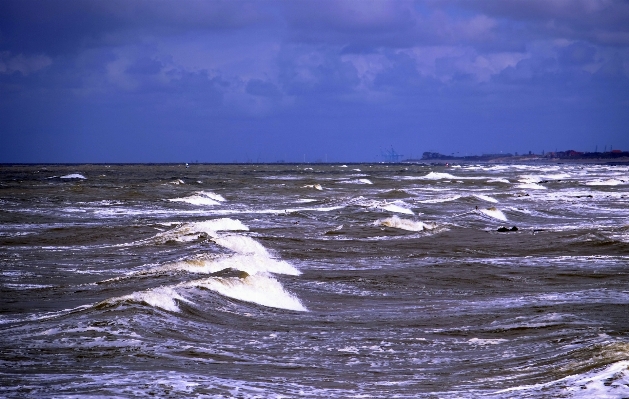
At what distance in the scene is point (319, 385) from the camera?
8.05 m

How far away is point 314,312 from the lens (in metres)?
12.4

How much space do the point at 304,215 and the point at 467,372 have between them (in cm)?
2432

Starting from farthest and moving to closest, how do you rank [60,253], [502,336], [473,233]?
[473,233]
[60,253]
[502,336]

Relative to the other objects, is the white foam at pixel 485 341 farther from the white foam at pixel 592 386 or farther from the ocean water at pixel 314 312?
the white foam at pixel 592 386

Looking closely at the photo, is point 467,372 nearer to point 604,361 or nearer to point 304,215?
point 604,361

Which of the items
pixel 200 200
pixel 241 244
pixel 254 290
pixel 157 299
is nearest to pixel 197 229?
pixel 241 244

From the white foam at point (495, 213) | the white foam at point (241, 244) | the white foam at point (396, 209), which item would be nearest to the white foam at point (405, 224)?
the white foam at point (495, 213)

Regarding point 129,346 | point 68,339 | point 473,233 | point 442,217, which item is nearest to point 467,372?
point 129,346

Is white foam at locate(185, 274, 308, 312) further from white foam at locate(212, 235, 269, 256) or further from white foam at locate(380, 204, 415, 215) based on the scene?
white foam at locate(380, 204, 415, 215)

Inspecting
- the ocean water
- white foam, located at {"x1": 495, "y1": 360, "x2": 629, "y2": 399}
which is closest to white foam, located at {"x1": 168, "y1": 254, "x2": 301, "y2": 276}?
the ocean water

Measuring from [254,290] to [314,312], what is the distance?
1736 mm

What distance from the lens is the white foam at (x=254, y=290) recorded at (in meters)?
13.2

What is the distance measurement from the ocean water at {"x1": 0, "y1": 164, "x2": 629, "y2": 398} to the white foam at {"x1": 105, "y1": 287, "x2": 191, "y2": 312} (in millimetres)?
35

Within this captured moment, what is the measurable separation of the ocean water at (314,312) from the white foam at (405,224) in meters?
0.33
